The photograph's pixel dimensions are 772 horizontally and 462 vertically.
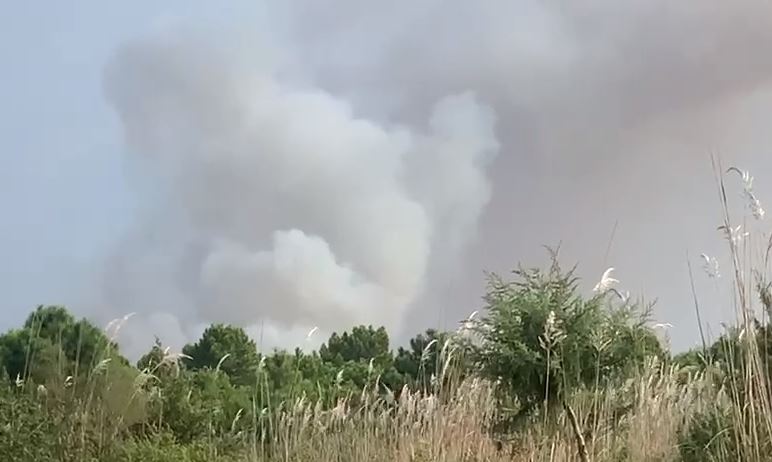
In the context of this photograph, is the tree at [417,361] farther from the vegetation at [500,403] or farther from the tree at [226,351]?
the tree at [226,351]

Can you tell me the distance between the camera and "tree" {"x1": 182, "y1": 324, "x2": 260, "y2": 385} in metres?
8.55

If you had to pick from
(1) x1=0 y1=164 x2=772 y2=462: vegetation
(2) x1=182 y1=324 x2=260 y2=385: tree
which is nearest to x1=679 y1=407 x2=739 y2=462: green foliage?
(1) x1=0 y1=164 x2=772 y2=462: vegetation

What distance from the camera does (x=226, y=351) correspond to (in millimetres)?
9203

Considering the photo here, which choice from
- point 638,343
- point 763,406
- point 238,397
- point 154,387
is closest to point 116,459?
point 154,387

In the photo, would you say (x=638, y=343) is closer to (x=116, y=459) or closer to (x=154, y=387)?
(x=116, y=459)

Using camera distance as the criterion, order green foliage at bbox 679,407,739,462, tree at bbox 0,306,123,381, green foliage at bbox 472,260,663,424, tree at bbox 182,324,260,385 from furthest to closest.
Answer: tree at bbox 182,324,260,385
tree at bbox 0,306,123,381
green foliage at bbox 472,260,663,424
green foliage at bbox 679,407,739,462

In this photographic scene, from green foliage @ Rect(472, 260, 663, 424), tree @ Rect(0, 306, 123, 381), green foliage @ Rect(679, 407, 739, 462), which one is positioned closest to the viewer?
green foliage @ Rect(679, 407, 739, 462)

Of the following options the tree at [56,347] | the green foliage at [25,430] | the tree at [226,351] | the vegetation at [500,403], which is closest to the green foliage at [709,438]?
the vegetation at [500,403]

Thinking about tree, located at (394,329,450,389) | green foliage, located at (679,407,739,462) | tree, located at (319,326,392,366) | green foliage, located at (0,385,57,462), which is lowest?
green foliage, located at (679,407,739,462)

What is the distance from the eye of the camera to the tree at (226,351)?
8.55m

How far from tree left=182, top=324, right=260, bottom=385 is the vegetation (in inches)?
75.2

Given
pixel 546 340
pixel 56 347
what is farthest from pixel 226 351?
pixel 546 340

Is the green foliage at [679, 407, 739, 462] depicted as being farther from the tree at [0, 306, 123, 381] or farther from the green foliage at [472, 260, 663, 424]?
the tree at [0, 306, 123, 381]

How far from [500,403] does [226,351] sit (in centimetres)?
463
